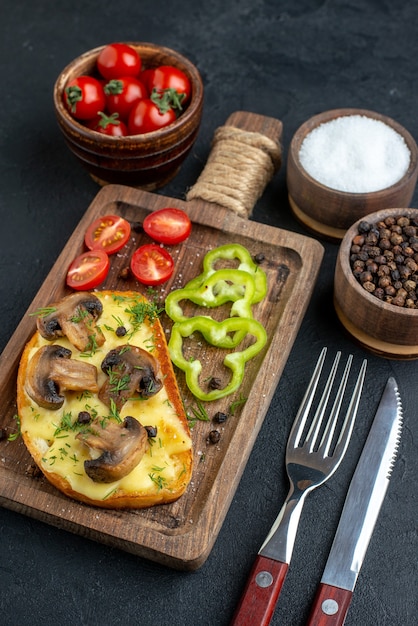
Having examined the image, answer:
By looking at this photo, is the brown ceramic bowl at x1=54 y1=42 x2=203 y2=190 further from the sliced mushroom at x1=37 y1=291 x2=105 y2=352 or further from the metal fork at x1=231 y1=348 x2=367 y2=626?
the metal fork at x1=231 y1=348 x2=367 y2=626

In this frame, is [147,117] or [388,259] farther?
[147,117]

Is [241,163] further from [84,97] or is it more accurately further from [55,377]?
[55,377]

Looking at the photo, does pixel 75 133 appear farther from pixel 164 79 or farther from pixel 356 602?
pixel 356 602

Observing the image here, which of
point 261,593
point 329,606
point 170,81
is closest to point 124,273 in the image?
point 170,81

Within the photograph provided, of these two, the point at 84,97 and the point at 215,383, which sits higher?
the point at 84,97

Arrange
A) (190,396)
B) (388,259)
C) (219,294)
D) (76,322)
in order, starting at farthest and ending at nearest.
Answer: (219,294), (388,259), (190,396), (76,322)

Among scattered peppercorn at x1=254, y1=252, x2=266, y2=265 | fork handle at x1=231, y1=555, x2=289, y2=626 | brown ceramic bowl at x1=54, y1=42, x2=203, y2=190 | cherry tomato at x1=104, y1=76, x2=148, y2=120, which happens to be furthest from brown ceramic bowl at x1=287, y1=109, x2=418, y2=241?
fork handle at x1=231, y1=555, x2=289, y2=626
